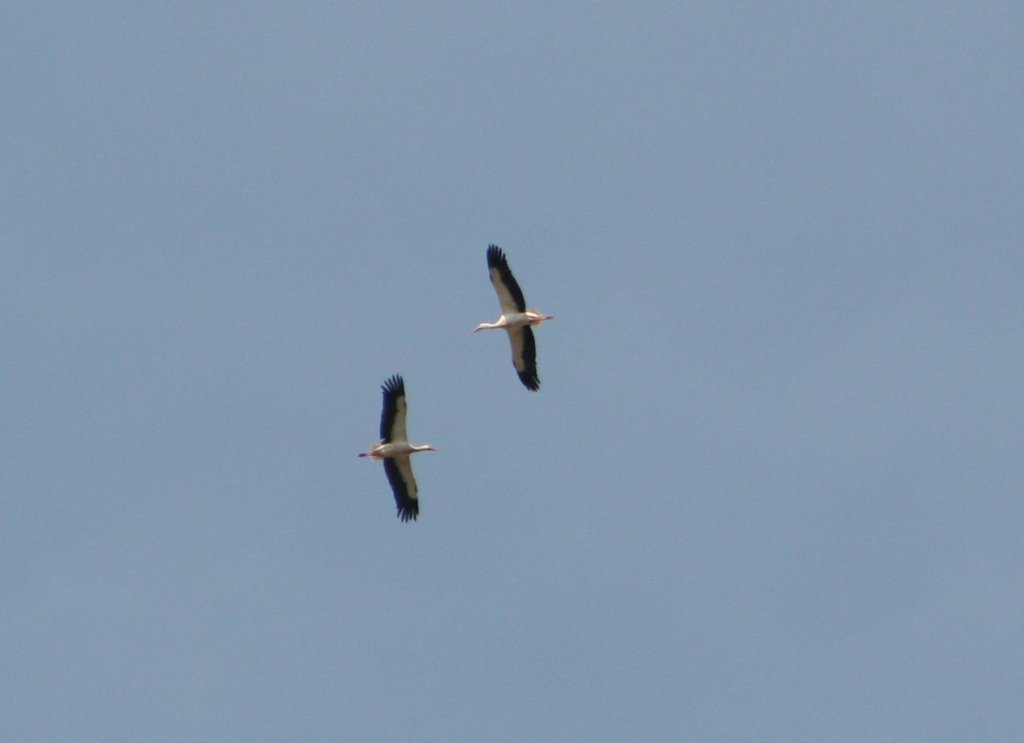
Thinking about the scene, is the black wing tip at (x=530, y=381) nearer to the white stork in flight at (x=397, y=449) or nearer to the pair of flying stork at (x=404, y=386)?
the pair of flying stork at (x=404, y=386)

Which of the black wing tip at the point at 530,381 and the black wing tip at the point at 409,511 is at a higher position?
the black wing tip at the point at 530,381

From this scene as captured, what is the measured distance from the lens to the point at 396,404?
139 feet

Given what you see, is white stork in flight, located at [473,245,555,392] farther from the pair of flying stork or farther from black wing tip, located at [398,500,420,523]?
black wing tip, located at [398,500,420,523]

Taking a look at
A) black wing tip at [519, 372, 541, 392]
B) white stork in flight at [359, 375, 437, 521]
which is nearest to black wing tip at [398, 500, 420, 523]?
white stork in flight at [359, 375, 437, 521]

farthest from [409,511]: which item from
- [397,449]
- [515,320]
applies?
[515,320]

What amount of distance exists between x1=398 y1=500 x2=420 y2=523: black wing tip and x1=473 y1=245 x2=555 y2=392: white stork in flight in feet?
14.9

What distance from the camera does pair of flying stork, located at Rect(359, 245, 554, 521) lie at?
1667 inches

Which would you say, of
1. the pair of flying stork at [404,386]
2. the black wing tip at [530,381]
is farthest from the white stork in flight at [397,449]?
the black wing tip at [530,381]

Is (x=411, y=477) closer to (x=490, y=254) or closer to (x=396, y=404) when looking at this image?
(x=396, y=404)

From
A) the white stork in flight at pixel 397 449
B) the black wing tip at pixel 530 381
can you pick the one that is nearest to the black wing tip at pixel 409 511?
the white stork in flight at pixel 397 449

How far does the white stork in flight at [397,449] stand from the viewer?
42.2 metres

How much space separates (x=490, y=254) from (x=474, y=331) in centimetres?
248

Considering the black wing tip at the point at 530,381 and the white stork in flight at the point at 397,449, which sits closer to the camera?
the white stork in flight at the point at 397,449

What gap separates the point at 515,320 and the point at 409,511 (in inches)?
217
